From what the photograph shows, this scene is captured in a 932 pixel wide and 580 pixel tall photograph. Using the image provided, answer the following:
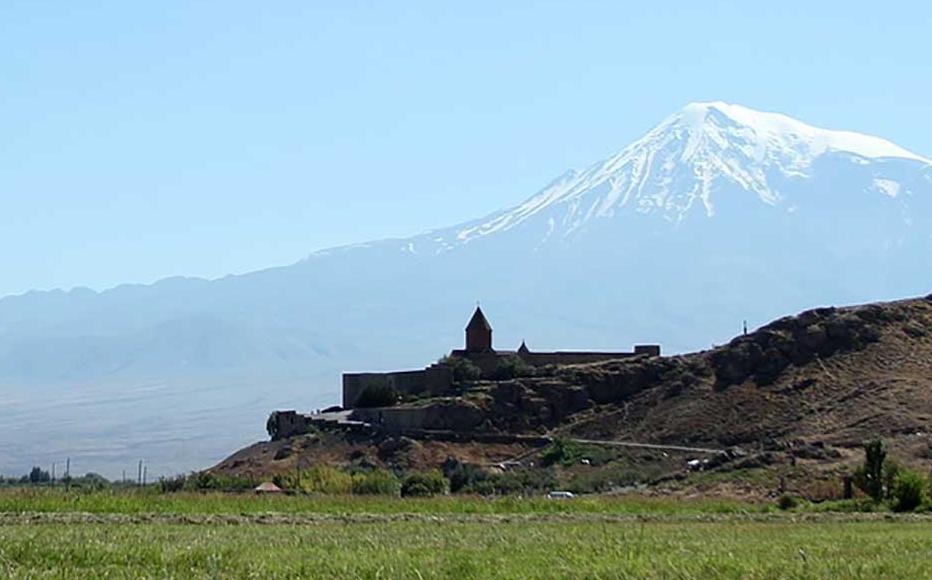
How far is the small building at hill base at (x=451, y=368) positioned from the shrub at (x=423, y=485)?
80.9ft

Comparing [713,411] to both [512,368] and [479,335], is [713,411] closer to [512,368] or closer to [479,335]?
[512,368]

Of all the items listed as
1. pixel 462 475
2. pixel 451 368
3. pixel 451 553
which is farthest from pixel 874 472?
pixel 451 368

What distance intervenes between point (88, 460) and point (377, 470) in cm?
9197

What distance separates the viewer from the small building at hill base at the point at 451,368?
78500 mm

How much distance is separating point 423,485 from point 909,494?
17021 mm

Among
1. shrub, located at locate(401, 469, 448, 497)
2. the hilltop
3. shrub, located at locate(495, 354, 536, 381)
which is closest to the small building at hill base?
shrub, located at locate(495, 354, 536, 381)

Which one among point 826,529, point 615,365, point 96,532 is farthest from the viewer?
point 615,365

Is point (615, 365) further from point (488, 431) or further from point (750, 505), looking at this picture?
point (750, 505)

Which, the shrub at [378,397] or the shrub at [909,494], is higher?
the shrub at [378,397]

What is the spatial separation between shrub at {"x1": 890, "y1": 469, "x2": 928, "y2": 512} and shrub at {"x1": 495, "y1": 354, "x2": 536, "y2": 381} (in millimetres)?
40474

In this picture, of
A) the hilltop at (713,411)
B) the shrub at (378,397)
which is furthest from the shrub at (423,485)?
the shrub at (378,397)

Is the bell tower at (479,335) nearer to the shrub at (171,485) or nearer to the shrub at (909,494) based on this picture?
the shrub at (171,485)

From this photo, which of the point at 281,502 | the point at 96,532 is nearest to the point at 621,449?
the point at 281,502

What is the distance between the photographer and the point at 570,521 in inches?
1103
